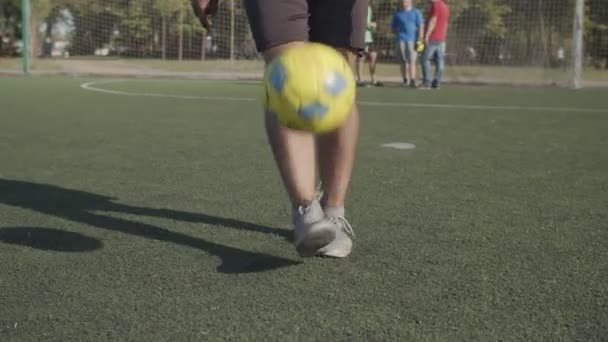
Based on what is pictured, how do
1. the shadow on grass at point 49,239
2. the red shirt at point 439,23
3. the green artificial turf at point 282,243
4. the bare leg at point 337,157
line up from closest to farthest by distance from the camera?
1. the green artificial turf at point 282,243
2. the shadow on grass at point 49,239
3. the bare leg at point 337,157
4. the red shirt at point 439,23

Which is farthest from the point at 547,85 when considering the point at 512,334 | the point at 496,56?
the point at 512,334

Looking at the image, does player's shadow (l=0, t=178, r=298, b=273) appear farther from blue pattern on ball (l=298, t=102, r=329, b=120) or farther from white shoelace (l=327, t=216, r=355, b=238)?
blue pattern on ball (l=298, t=102, r=329, b=120)

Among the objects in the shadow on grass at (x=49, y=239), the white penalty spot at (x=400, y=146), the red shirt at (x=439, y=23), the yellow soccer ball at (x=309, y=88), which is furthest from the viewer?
the red shirt at (x=439, y=23)

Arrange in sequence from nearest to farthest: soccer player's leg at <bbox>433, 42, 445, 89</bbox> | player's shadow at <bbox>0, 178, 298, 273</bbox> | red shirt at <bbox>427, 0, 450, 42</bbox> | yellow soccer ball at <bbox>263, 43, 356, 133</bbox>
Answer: yellow soccer ball at <bbox>263, 43, 356, 133</bbox> → player's shadow at <bbox>0, 178, 298, 273</bbox> → soccer player's leg at <bbox>433, 42, 445, 89</bbox> → red shirt at <bbox>427, 0, 450, 42</bbox>

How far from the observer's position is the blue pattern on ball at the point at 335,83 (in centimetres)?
241

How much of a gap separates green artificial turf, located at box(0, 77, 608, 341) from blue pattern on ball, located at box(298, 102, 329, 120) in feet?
1.71

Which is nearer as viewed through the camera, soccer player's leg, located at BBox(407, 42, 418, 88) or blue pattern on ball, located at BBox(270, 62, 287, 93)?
blue pattern on ball, located at BBox(270, 62, 287, 93)

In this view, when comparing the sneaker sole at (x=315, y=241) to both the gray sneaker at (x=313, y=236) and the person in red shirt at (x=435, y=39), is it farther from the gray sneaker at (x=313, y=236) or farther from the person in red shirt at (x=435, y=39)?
the person in red shirt at (x=435, y=39)

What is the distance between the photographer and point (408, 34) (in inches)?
574

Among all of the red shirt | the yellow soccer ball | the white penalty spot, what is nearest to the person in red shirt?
the red shirt

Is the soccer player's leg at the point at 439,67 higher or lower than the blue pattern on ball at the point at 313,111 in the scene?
higher

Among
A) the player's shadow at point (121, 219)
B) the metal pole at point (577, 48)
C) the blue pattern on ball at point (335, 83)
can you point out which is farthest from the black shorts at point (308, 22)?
the metal pole at point (577, 48)

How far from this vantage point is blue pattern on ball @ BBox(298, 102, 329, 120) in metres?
2.39

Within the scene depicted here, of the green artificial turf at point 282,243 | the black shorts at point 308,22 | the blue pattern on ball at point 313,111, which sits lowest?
the green artificial turf at point 282,243
